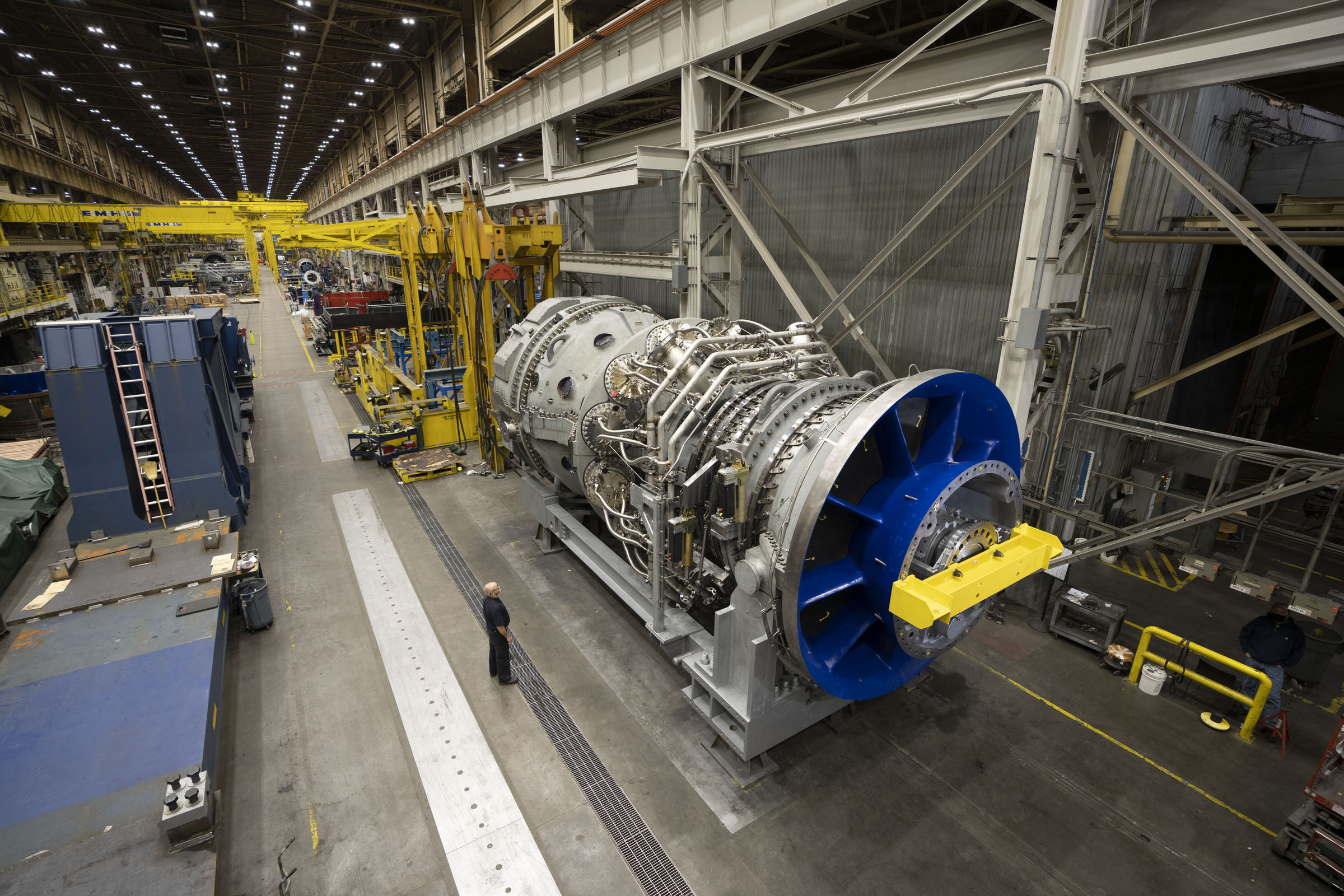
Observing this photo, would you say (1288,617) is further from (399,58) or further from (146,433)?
(399,58)

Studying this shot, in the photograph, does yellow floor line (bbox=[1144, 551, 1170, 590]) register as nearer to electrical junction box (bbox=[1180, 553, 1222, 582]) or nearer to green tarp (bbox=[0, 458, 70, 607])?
electrical junction box (bbox=[1180, 553, 1222, 582])

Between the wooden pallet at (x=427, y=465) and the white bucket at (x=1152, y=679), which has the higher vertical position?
the wooden pallet at (x=427, y=465)

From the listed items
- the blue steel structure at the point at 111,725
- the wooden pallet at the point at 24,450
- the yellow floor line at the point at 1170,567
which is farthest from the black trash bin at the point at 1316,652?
the wooden pallet at the point at 24,450

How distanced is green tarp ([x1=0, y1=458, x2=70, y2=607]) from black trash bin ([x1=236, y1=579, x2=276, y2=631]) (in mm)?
3764

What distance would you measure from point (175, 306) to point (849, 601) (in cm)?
3507

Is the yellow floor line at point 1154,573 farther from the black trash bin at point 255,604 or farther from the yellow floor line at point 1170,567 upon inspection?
the black trash bin at point 255,604

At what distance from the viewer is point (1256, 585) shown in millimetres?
5617

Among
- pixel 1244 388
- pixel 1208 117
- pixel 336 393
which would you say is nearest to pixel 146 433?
pixel 336 393

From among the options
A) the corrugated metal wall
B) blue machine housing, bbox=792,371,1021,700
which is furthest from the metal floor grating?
the corrugated metal wall

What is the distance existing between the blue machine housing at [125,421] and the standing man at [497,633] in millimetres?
4819

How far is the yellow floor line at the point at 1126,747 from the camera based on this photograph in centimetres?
468

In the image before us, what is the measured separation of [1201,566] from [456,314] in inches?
475

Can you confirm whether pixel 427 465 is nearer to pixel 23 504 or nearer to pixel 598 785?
pixel 23 504

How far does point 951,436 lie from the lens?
14.3 ft
